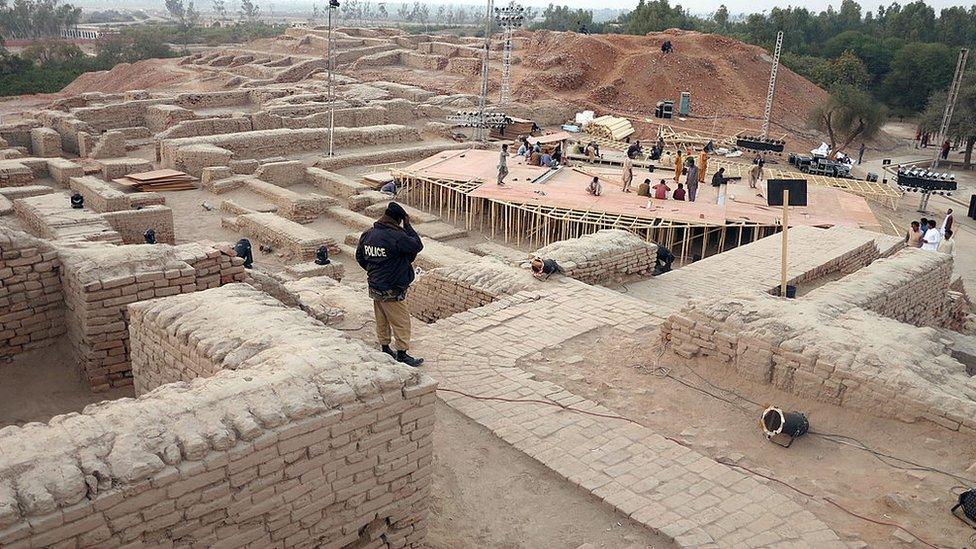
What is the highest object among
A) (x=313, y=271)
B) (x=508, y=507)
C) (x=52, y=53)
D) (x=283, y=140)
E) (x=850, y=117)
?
(x=52, y=53)

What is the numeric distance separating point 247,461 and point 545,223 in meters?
13.7

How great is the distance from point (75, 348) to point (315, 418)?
3826 millimetres

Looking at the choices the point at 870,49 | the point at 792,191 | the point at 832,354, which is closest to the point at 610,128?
the point at 792,191

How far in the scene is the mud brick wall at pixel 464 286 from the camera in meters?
9.50

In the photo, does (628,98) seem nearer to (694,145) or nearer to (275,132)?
(694,145)

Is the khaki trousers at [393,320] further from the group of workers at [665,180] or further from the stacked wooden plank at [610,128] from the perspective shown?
the stacked wooden plank at [610,128]

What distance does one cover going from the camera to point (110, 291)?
20.9ft

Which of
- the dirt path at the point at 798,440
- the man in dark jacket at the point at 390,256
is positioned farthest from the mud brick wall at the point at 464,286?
the man in dark jacket at the point at 390,256

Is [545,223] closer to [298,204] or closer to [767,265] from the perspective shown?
[298,204]

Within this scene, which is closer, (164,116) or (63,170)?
(63,170)

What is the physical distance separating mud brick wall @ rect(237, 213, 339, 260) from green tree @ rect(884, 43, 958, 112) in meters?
43.8

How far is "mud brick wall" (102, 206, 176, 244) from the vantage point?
1477 cm

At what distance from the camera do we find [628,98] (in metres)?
38.2

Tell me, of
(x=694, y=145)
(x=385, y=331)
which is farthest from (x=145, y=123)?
(x=385, y=331)
